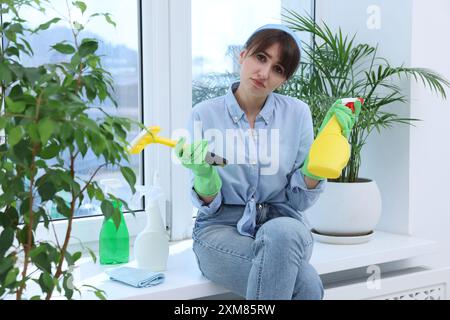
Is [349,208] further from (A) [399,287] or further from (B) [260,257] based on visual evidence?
(B) [260,257]

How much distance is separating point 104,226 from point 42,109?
0.99 meters

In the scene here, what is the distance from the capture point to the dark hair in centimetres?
167

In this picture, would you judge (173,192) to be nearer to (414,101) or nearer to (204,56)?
(204,56)

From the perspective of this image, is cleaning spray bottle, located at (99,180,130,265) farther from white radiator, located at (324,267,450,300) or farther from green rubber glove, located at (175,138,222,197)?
white radiator, located at (324,267,450,300)

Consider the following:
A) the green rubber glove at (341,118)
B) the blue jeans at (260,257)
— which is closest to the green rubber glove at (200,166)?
the blue jeans at (260,257)

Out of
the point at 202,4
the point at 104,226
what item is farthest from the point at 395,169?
the point at 104,226

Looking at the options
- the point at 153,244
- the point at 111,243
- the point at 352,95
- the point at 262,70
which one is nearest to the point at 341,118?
the point at 262,70

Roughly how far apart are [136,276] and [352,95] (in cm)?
95

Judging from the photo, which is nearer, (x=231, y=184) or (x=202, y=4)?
(x=231, y=184)

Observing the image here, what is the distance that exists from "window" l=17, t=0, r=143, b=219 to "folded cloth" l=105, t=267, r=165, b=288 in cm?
27

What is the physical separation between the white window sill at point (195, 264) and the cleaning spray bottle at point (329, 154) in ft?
1.09

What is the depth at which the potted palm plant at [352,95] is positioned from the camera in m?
2.01

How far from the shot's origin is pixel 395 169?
218 centimetres

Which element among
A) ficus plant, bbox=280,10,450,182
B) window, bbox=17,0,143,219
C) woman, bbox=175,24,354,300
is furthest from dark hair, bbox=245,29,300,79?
window, bbox=17,0,143,219
